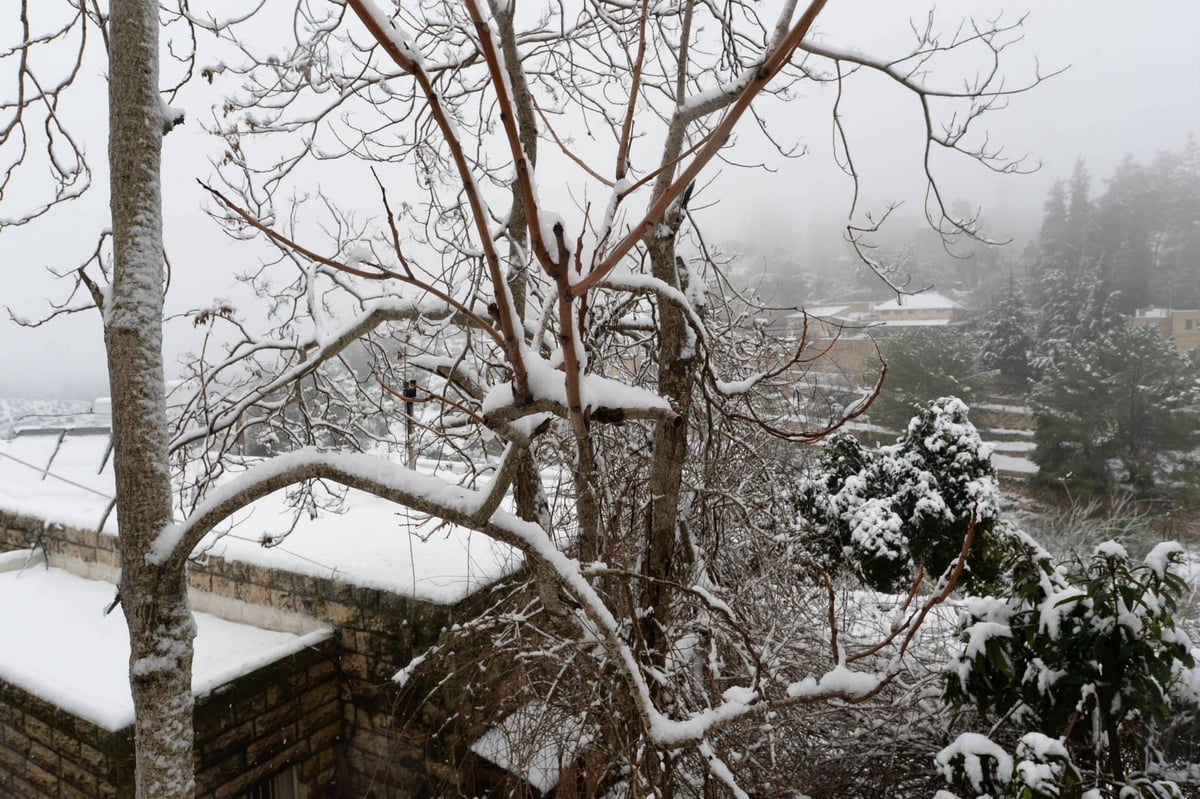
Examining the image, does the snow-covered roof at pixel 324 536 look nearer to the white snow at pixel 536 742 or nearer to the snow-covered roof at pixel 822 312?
the white snow at pixel 536 742

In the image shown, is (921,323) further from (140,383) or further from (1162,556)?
(140,383)

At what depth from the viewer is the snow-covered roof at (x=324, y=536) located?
396cm

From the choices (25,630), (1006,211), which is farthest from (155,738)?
(1006,211)

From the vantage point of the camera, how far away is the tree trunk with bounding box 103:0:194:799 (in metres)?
1.74

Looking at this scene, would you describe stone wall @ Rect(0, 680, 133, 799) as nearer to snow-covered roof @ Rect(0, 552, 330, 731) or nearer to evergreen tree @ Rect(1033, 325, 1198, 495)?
snow-covered roof @ Rect(0, 552, 330, 731)

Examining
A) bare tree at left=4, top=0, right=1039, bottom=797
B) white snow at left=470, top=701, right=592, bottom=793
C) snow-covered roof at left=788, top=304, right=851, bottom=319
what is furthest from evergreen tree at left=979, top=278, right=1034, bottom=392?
white snow at left=470, top=701, right=592, bottom=793

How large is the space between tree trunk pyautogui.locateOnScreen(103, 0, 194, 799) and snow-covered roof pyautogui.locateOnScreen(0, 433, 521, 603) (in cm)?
107

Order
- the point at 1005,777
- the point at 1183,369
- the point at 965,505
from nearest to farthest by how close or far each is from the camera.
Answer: the point at 1005,777 < the point at 965,505 < the point at 1183,369

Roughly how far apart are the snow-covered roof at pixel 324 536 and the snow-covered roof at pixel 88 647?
48cm

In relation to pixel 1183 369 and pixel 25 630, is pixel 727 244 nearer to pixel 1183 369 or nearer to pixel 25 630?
pixel 25 630

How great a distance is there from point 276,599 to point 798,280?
25.5ft

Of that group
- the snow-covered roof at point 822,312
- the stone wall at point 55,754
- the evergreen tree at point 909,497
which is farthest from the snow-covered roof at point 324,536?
the evergreen tree at point 909,497

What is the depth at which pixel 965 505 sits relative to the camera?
644cm

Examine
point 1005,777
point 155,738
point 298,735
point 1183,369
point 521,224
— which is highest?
point 521,224
